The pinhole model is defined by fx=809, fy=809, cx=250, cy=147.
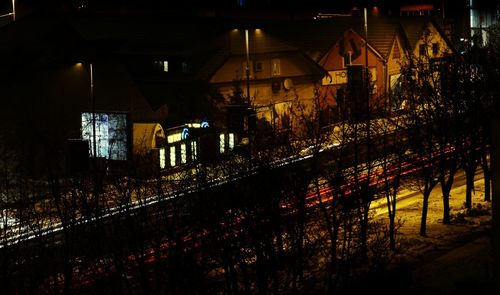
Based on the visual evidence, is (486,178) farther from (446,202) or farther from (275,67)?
(275,67)

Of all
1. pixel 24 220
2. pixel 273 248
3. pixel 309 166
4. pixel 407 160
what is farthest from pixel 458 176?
pixel 24 220

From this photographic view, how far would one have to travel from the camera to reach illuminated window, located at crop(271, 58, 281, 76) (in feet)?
139

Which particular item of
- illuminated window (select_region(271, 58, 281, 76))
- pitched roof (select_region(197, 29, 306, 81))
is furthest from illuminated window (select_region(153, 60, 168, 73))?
illuminated window (select_region(271, 58, 281, 76))

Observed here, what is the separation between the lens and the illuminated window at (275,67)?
4250 cm

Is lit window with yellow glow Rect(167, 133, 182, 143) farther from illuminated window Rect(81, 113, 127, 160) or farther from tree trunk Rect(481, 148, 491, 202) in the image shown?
tree trunk Rect(481, 148, 491, 202)

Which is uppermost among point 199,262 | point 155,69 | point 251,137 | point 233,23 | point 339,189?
point 233,23

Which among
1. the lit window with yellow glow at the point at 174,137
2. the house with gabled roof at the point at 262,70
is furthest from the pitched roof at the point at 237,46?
the lit window with yellow glow at the point at 174,137

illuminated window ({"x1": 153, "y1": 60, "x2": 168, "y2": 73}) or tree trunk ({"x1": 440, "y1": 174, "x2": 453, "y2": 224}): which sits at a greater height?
illuminated window ({"x1": 153, "y1": 60, "x2": 168, "y2": 73})

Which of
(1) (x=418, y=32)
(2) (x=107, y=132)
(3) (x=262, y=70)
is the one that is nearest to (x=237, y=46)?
(3) (x=262, y=70)

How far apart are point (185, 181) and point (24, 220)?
355 centimetres

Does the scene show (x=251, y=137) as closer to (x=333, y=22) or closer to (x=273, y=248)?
(x=273, y=248)

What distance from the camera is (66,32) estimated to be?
40.8m

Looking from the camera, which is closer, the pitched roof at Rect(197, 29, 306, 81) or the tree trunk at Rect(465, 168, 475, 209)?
the tree trunk at Rect(465, 168, 475, 209)

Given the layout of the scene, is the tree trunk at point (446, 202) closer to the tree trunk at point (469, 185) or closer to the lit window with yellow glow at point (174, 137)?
the tree trunk at point (469, 185)
